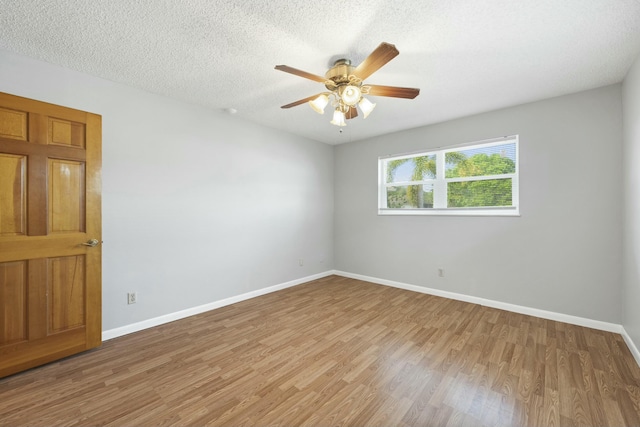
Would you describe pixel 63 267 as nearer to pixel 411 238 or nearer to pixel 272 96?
pixel 272 96

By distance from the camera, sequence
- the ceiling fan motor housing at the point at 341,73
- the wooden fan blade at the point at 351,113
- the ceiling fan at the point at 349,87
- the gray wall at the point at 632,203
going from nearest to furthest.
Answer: the ceiling fan at the point at 349,87, the ceiling fan motor housing at the point at 341,73, the gray wall at the point at 632,203, the wooden fan blade at the point at 351,113

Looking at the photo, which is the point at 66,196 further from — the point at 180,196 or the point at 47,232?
the point at 180,196

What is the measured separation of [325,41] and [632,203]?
2961 millimetres

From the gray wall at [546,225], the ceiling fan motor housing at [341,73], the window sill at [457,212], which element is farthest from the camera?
the window sill at [457,212]

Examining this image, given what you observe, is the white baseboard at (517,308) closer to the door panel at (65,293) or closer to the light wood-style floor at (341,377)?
the light wood-style floor at (341,377)

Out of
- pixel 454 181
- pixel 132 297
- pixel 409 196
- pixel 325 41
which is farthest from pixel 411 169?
pixel 132 297

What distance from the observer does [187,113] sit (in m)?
3.14

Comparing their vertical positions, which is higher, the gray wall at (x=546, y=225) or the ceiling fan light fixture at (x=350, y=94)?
the ceiling fan light fixture at (x=350, y=94)

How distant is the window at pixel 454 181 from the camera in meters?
3.34

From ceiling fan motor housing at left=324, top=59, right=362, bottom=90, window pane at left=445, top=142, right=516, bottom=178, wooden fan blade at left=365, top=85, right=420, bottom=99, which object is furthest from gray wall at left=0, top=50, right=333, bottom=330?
window pane at left=445, top=142, right=516, bottom=178

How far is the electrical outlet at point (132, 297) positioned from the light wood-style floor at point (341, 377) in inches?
13.4

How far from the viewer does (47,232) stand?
2113 mm

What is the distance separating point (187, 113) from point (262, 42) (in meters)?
1.61

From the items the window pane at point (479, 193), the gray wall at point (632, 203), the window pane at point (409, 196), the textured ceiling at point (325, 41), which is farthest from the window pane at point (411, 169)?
the gray wall at point (632, 203)
